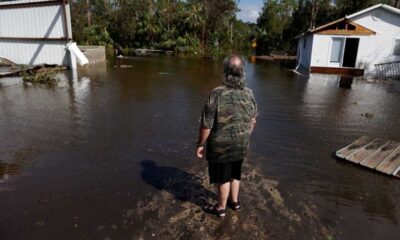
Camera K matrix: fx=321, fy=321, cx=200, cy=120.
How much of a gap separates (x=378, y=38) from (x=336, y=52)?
2.24 metres

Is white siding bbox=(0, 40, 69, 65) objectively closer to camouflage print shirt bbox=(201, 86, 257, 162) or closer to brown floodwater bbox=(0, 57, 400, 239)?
brown floodwater bbox=(0, 57, 400, 239)

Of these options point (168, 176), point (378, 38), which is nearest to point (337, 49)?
point (378, 38)

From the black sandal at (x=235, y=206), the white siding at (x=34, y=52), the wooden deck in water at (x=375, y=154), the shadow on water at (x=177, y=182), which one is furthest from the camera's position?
the white siding at (x=34, y=52)

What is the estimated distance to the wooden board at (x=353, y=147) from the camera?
540cm

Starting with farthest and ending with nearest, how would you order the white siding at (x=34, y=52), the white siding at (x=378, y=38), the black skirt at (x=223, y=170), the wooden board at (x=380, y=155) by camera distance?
1. the white siding at (x=378, y=38)
2. the white siding at (x=34, y=52)
3. the wooden board at (x=380, y=155)
4. the black skirt at (x=223, y=170)

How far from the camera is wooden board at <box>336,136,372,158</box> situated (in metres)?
5.40

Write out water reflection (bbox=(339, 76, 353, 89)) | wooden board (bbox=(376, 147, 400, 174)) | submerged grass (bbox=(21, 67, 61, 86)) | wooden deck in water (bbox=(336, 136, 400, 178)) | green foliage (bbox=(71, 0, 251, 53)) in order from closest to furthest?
wooden board (bbox=(376, 147, 400, 174)) → wooden deck in water (bbox=(336, 136, 400, 178)) → submerged grass (bbox=(21, 67, 61, 86)) → water reflection (bbox=(339, 76, 353, 89)) → green foliage (bbox=(71, 0, 251, 53))

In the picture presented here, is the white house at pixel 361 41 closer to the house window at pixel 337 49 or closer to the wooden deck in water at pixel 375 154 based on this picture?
the house window at pixel 337 49

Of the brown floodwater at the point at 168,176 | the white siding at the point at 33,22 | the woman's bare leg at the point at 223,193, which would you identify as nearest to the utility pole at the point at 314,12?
the white siding at the point at 33,22

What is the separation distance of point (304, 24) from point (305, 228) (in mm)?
33815

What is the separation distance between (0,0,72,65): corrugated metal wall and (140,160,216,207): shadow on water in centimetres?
1322

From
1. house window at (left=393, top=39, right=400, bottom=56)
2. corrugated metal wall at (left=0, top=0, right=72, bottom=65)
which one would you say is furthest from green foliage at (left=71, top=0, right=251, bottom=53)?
house window at (left=393, top=39, right=400, bottom=56)

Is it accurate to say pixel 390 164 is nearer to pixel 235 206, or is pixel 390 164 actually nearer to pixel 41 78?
pixel 235 206

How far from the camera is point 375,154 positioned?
537 centimetres
